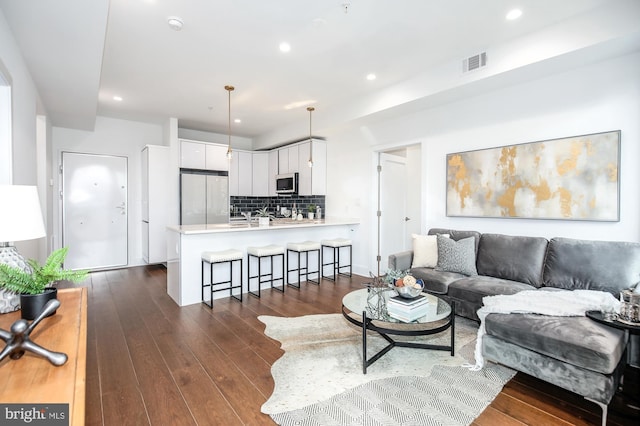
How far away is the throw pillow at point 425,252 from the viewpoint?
12.8 feet

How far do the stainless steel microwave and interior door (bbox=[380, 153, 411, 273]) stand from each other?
189 centimetres

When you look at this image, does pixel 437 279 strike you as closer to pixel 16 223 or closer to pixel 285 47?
pixel 285 47

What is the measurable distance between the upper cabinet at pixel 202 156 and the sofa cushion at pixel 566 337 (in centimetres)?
566

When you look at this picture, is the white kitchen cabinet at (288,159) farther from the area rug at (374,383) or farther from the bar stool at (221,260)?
the area rug at (374,383)

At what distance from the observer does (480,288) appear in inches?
122

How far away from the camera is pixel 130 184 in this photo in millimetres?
6309

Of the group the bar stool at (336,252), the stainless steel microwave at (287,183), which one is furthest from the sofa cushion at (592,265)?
the stainless steel microwave at (287,183)

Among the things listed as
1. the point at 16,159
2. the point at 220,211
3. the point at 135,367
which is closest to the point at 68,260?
the point at 220,211

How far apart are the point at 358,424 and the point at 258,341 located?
1.34 meters

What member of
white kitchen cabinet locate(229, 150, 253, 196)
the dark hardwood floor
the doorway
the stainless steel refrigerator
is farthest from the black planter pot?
white kitchen cabinet locate(229, 150, 253, 196)

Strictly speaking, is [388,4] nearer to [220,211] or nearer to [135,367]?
[135,367]

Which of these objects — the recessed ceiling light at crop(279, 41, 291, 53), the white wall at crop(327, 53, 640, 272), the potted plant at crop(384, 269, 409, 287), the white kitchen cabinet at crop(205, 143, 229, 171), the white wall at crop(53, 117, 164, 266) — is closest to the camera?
the potted plant at crop(384, 269, 409, 287)

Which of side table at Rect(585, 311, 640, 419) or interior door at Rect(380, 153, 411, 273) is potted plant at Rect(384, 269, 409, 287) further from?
interior door at Rect(380, 153, 411, 273)

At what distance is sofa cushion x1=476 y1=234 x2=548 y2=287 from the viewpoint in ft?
10.6
